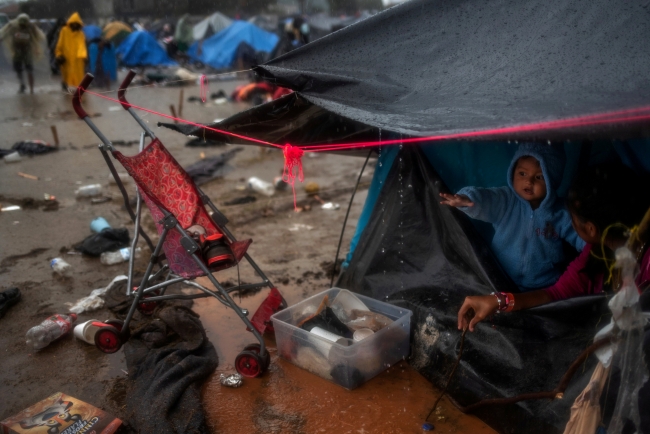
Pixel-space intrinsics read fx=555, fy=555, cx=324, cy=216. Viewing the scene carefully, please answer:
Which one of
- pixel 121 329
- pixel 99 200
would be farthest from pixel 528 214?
pixel 99 200

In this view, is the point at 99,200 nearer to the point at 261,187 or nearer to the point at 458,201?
the point at 261,187

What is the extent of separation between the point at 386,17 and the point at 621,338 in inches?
85.9

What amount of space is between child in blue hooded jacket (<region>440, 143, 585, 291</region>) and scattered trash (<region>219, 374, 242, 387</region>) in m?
1.54

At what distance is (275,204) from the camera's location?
648cm

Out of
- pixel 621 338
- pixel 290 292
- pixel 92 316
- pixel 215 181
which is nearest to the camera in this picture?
pixel 621 338

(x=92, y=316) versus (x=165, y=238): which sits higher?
(x=165, y=238)

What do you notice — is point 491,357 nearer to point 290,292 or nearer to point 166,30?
point 290,292

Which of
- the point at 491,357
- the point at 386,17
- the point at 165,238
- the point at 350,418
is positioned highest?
the point at 386,17

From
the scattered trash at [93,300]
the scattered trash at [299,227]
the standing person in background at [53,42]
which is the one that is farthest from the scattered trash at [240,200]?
the standing person in background at [53,42]

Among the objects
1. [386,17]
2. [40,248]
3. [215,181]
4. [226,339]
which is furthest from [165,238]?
[215,181]

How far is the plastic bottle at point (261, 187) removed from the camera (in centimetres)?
692

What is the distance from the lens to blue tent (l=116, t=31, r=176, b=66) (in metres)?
20.3

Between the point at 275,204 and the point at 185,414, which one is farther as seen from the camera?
the point at 275,204

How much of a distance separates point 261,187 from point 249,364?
3946 mm
